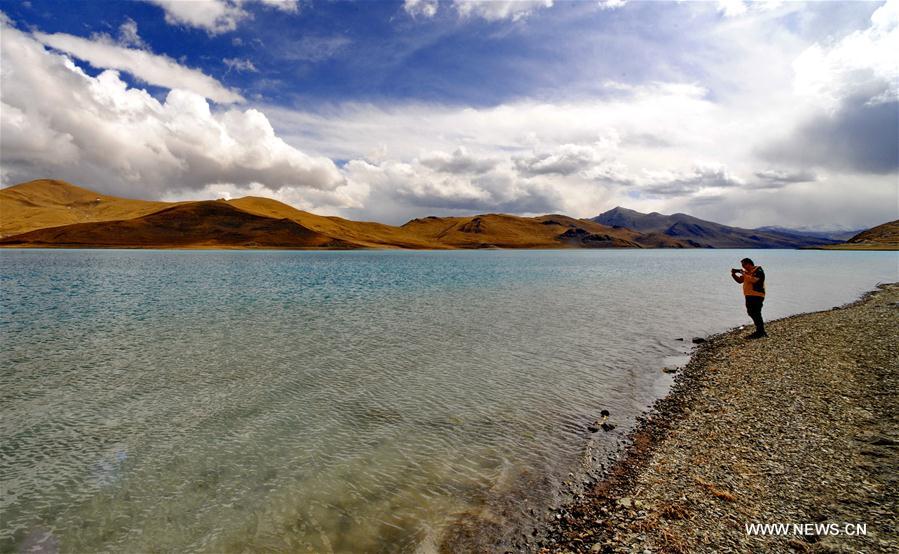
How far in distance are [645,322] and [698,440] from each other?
68.9 feet

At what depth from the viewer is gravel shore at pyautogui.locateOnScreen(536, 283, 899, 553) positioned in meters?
6.98

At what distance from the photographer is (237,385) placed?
16344 millimetres

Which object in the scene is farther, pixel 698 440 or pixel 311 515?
pixel 698 440

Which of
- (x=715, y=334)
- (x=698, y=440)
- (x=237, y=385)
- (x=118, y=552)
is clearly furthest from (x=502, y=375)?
(x=715, y=334)

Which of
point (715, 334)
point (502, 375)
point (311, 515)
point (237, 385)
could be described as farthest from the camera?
point (715, 334)

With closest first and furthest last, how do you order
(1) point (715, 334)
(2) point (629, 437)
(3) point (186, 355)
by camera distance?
(2) point (629, 437) < (3) point (186, 355) < (1) point (715, 334)

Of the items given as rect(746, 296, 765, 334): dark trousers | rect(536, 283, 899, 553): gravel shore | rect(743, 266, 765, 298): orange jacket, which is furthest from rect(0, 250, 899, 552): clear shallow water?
rect(743, 266, 765, 298): orange jacket

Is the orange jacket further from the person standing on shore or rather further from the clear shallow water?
the clear shallow water

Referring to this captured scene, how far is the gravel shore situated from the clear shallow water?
1463mm

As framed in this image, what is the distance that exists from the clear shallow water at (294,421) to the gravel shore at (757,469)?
146cm

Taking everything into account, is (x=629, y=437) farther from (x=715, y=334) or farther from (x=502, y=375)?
(x=715, y=334)

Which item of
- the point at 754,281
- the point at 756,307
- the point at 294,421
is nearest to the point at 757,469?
the point at 294,421

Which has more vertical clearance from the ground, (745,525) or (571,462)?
(745,525)

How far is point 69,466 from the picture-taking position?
10227mm
